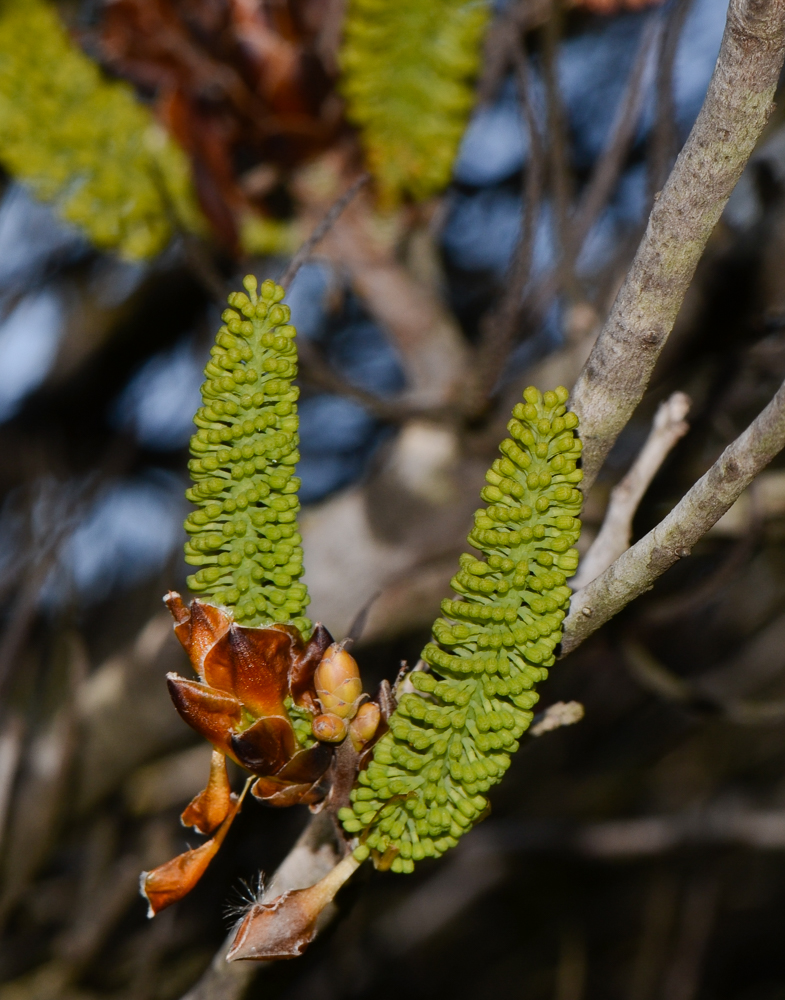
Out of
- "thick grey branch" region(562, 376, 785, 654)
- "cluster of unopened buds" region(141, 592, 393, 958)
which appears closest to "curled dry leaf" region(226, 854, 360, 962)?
"cluster of unopened buds" region(141, 592, 393, 958)

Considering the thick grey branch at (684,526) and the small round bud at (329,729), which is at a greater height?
the thick grey branch at (684,526)

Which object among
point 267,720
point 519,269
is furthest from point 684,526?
point 519,269

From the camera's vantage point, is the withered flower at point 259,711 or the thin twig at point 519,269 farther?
the thin twig at point 519,269

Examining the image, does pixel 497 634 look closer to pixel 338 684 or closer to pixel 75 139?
pixel 338 684

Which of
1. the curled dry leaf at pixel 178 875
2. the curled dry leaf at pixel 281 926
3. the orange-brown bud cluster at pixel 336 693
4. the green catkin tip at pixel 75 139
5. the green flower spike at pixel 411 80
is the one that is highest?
the green catkin tip at pixel 75 139

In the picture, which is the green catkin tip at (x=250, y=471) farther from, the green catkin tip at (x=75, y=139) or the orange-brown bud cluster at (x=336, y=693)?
the green catkin tip at (x=75, y=139)

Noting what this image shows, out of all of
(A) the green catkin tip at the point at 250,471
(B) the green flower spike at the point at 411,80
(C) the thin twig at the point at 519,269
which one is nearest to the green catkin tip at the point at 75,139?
(B) the green flower spike at the point at 411,80

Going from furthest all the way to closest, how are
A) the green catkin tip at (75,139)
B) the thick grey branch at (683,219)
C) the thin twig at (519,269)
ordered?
the green catkin tip at (75,139)
the thin twig at (519,269)
the thick grey branch at (683,219)

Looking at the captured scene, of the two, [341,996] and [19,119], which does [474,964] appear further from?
[19,119]
